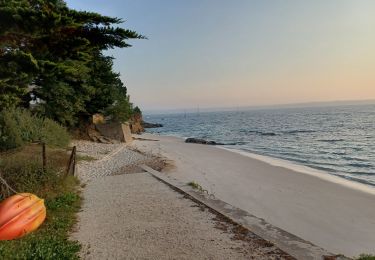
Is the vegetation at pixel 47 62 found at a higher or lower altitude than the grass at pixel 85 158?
higher

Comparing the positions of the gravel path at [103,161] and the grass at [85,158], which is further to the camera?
the grass at [85,158]

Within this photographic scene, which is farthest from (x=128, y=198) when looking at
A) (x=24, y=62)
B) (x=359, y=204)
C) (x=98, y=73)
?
(x=98, y=73)

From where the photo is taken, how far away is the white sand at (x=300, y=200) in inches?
352

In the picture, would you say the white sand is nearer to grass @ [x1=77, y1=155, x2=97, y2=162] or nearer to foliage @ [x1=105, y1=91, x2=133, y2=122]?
grass @ [x1=77, y1=155, x2=97, y2=162]

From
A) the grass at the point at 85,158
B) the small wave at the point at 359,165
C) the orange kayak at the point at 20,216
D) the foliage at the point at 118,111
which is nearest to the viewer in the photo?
the orange kayak at the point at 20,216

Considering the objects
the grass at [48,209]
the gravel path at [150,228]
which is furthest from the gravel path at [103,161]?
the gravel path at [150,228]

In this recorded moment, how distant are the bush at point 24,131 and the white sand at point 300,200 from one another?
245 inches

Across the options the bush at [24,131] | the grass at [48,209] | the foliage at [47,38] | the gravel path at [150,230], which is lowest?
the gravel path at [150,230]

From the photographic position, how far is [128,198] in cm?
980

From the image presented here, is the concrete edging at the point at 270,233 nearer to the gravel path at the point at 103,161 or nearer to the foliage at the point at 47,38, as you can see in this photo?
the foliage at the point at 47,38

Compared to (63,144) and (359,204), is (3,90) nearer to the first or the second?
(359,204)

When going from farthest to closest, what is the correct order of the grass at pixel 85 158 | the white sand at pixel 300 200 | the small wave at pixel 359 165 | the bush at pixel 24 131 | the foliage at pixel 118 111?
the foliage at pixel 118 111
the small wave at pixel 359 165
the grass at pixel 85 158
the bush at pixel 24 131
the white sand at pixel 300 200

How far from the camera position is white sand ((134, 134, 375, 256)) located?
894cm

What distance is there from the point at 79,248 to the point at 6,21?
11.7 feet
